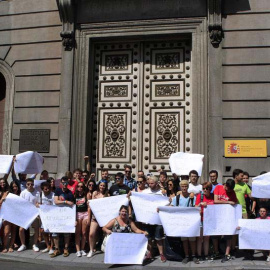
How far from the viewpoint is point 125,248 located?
7.66 metres

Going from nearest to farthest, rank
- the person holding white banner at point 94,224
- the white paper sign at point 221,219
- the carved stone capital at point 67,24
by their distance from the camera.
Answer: the white paper sign at point 221,219 < the person holding white banner at point 94,224 < the carved stone capital at point 67,24

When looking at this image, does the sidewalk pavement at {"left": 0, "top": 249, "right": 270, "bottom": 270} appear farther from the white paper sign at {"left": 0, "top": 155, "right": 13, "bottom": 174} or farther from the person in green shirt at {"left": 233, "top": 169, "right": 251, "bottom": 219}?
the white paper sign at {"left": 0, "top": 155, "right": 13, "bottom": 174}

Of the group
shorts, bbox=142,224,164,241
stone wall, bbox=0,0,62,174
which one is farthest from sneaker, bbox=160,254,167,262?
stone wall, bbox=0,0,62,174

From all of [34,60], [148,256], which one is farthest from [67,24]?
[148,256]

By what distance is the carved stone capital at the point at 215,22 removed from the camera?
11883mm

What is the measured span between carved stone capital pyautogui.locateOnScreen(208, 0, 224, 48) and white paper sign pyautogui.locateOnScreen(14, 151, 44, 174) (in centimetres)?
643

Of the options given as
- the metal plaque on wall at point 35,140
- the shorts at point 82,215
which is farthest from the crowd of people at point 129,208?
the metal plaque on wall at point 35,140

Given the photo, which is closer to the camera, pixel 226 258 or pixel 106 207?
pixel 226 258

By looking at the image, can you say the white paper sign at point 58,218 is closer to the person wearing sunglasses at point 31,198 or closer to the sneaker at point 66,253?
the sneaker at point 66,253

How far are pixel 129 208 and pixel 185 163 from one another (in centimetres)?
224

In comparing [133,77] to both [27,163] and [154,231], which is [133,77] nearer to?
[27,163]

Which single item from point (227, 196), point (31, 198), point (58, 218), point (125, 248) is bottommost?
point (125, 248)

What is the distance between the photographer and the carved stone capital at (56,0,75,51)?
12727mm

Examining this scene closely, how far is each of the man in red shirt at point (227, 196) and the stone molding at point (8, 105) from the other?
25.4 ft
